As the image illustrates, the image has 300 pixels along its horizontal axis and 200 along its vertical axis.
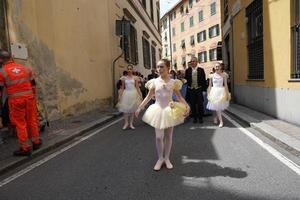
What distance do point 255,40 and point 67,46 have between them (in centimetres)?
639

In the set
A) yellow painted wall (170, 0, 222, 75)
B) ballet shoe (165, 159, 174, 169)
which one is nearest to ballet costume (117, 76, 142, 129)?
ballet shoe (165, 159, 174, 169)

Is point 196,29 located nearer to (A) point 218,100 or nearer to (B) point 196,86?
(B) point 196,86

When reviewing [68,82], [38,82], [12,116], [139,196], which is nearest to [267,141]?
[139,196]

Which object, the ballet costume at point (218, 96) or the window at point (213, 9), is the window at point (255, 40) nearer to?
the ballet costume at point (218, 96)

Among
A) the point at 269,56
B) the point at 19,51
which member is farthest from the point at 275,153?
the point at 19,51

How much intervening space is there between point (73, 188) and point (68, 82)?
7.45m

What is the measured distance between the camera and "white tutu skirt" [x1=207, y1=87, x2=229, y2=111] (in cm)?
938

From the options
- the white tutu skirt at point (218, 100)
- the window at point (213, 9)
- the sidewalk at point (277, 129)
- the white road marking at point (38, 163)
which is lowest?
the white road marking at point (38, 163)

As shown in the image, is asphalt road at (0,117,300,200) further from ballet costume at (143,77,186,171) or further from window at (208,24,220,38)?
Answer: window at (208,24,220,38)

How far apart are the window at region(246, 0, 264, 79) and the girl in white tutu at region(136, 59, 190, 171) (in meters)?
6.92

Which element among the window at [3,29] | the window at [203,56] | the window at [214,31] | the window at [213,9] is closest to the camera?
the window at [3,29]

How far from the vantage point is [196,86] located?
32.5ft

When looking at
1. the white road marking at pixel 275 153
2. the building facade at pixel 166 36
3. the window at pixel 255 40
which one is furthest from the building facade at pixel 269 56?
the building facade at pixel 166 36

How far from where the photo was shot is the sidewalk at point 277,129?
249 inches
